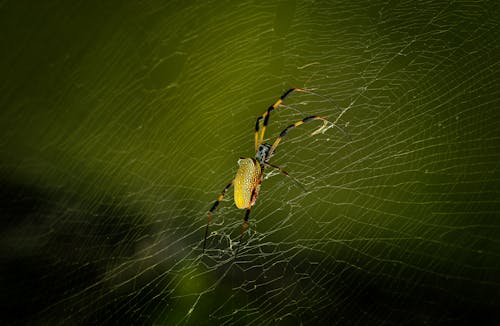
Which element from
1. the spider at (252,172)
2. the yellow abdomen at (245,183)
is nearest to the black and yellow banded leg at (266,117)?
the spider at (252,172)

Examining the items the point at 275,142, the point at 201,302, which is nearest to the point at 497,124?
the point at 275,142

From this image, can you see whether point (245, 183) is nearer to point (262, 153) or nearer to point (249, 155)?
point (262, 153)

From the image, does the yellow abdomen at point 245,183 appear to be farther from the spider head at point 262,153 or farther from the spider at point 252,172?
the spider head at point 262,153

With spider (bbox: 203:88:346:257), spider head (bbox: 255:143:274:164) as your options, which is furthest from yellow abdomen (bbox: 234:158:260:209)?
spider head (bbox: 255:143:274:164)

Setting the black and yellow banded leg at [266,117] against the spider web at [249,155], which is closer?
the spider web at [249,155]

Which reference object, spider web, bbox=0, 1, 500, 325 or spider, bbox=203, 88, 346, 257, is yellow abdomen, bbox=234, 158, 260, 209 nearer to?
spider, bbox=203, 88, 346, 257

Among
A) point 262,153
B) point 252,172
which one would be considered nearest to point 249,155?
point 262,153

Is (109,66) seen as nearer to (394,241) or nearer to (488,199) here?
(394,241)
